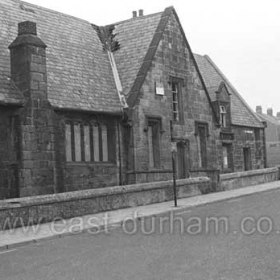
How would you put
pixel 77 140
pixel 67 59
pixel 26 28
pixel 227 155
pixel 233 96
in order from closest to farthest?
pixel 26 28
pixel 77 140
pixel 67 59
pixel 227 155
pixel 233 96

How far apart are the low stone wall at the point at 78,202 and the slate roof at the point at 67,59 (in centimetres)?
410

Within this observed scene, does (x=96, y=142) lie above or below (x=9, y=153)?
above

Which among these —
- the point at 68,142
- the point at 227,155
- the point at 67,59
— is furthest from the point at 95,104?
the point at 227,155

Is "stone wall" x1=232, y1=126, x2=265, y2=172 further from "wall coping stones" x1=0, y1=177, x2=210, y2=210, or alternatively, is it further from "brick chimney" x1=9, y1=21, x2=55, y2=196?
"brick chimney" x1=9, y1=21, x2=55, y2=196

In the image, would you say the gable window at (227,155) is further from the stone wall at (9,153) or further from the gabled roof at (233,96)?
the stone wall at (9,153)

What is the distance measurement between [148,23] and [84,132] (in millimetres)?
7922

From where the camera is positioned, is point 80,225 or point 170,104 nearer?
point 80,225

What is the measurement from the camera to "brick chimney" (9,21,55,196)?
19.0 metres

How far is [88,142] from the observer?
2248 cm

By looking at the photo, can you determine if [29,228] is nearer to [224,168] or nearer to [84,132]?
[84,132]

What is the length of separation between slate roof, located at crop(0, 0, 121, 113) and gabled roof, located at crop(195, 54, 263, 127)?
44.3 feet

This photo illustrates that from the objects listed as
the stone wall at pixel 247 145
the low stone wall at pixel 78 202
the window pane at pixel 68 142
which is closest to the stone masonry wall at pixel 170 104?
the low stone wall at pixel 78 202

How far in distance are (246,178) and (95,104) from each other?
1124 centimetres

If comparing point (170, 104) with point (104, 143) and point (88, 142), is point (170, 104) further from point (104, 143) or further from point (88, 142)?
point (88, 142)
